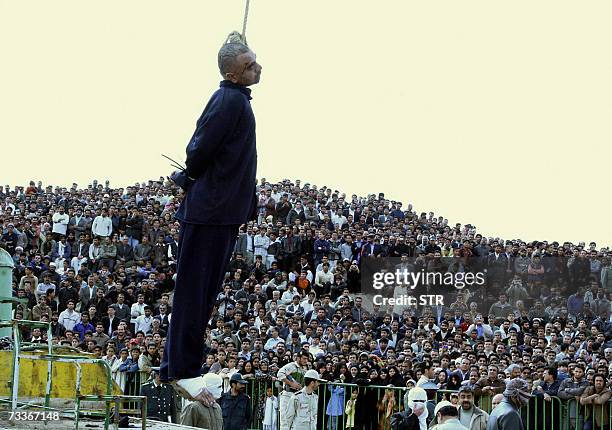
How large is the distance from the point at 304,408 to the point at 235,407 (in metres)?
1.48

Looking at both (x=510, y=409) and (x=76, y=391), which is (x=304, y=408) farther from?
(x=76, y=391)

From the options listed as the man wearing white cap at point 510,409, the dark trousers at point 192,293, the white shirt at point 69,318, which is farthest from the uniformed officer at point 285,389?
the dark trousers at point 192,293

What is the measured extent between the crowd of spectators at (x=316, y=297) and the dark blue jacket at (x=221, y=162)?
473 inches

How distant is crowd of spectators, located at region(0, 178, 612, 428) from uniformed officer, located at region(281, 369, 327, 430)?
1.22m

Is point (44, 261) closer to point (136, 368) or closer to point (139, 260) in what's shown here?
point (139, 260)

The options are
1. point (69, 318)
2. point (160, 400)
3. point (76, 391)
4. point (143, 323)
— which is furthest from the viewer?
point (143, 323)

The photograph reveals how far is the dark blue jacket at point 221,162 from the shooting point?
18.0 ft

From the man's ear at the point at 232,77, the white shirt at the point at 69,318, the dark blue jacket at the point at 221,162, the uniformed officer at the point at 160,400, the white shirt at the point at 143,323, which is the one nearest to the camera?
the dark blue jacket at the point at 221,162

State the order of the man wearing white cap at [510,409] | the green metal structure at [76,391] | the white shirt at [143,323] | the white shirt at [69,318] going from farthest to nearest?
1. the white shirt at [143,323]
2. the white shirt at [69,318]
3. the man wearing white cap at [510,409]
4. the green metal structure at [76,391]

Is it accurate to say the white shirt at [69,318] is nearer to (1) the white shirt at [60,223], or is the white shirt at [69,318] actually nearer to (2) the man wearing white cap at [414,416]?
(1) the white shirt at [60,223]

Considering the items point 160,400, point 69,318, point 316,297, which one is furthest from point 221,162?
point 316,297

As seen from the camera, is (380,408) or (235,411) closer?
(235,411)

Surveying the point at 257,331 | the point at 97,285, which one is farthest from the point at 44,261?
the point at 257,331

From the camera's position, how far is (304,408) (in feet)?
61.4
